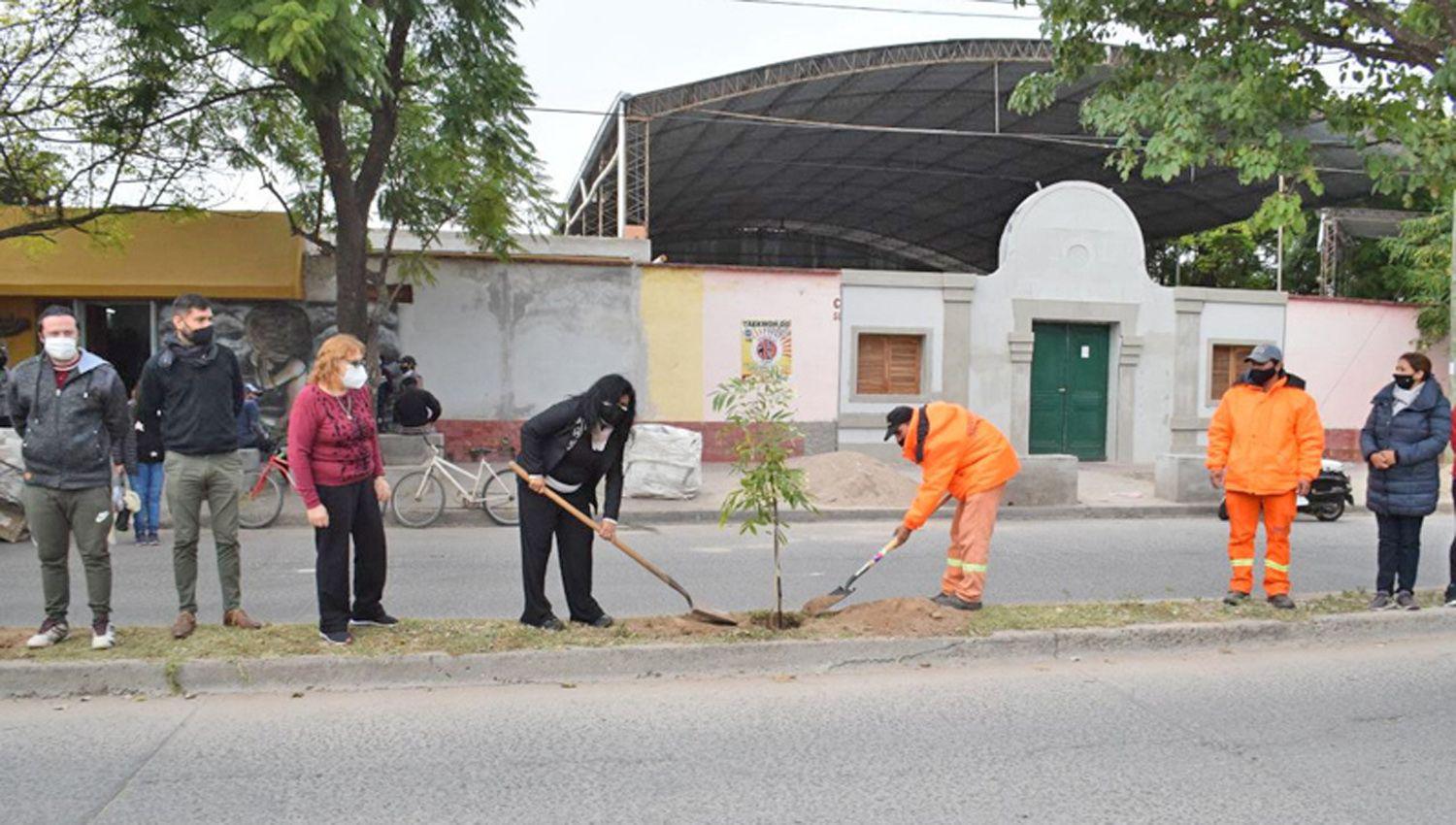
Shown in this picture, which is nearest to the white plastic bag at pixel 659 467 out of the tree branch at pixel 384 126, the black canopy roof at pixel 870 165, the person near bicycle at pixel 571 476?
the tree branch at pixel 384 126

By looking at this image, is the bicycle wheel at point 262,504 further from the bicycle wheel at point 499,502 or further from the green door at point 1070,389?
the green door at point 1070,389

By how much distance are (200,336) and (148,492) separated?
5.24 m

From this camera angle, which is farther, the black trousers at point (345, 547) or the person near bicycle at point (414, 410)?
the person near bicycle at point (414, 410)

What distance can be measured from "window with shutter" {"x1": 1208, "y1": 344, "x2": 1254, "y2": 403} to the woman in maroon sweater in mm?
17284

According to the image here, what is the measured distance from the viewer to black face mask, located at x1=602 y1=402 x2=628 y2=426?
583 centimetres

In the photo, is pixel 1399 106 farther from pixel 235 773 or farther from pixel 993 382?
pixel 993 382

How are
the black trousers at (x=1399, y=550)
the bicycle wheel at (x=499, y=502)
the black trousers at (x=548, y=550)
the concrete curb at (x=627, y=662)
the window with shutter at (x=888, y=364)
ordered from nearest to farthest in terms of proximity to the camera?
1. the concrete curb at (x=627, y=662)
2. the black trousers at (x=548, y=550)
3. the black trousers at (x=1399, y=550)
4. the bicycle wheel at (x=499, y=502)
5. the window with shutter at (x=888, y=364)

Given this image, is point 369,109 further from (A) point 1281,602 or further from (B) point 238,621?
(A) point 1281,602

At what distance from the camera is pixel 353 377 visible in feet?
19.3

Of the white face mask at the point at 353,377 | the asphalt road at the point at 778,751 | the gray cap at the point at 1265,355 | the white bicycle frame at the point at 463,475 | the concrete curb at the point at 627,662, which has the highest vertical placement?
the gray cap at the point at 1265,355

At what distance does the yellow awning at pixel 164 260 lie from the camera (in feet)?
48.8

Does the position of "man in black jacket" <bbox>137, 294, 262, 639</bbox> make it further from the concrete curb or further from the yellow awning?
the yellow awning

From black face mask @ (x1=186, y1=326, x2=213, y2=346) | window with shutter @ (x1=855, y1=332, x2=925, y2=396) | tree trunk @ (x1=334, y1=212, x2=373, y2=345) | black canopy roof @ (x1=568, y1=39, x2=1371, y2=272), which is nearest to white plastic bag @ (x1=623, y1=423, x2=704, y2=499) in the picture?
tree trunk @ (x1=334, y1=212, x2=373, y2=345)

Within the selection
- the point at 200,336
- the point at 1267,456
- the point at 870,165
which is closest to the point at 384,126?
the point at 200,336
